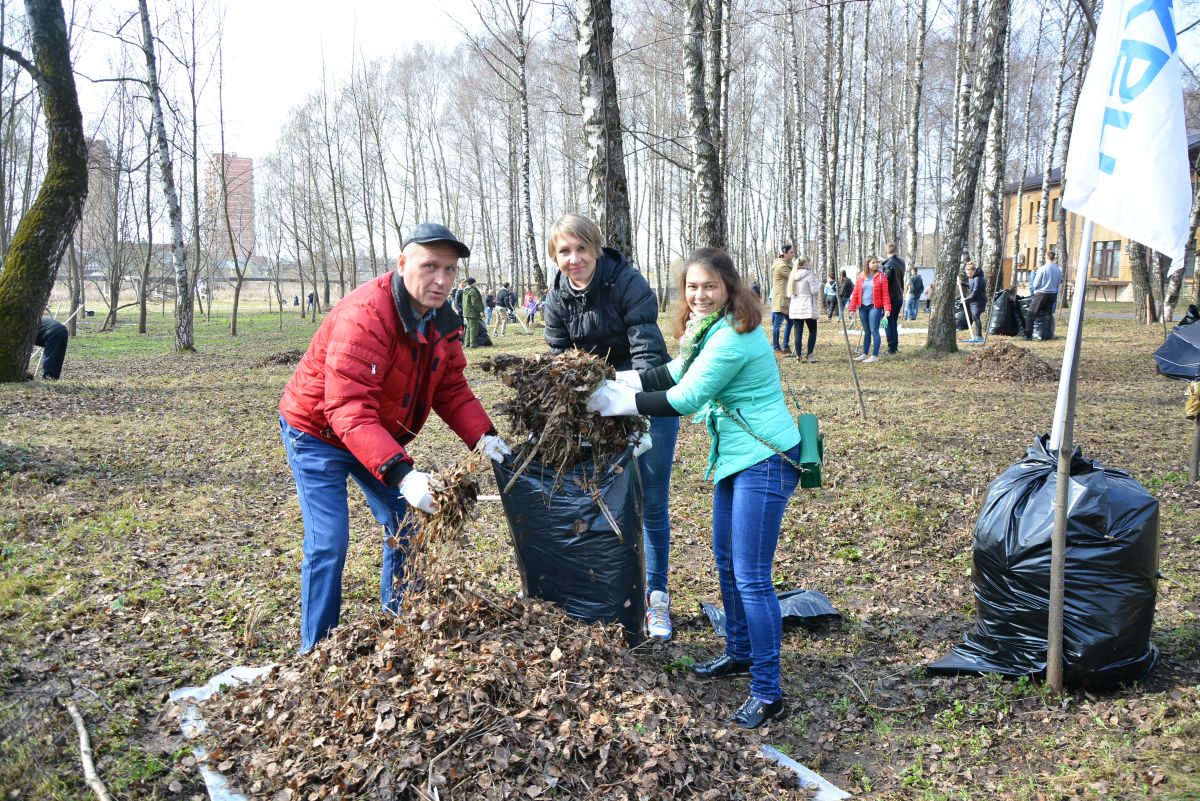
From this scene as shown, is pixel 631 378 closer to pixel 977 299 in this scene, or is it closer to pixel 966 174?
pixel 966 174

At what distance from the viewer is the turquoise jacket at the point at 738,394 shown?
9.48 feet

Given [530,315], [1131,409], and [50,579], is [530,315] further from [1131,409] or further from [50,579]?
[50,579]

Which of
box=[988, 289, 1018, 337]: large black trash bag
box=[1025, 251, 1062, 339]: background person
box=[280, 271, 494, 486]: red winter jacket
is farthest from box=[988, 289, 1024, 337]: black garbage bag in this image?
box=[280, 271, 494, 486]: red winter jacket

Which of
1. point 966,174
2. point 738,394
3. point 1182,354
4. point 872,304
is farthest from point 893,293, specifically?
point 738,394

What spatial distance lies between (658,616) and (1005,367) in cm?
826

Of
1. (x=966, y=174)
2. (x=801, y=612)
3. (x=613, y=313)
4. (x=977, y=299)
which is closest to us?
(x=613, y=313)

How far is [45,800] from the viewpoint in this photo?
2.35 meters

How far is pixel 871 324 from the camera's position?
12.3m

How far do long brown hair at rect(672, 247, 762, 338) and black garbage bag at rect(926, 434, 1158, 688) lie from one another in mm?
1351

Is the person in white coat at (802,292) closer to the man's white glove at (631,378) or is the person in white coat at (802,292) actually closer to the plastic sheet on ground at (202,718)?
the man's white glove at (631,378)

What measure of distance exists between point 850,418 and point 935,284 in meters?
5.36

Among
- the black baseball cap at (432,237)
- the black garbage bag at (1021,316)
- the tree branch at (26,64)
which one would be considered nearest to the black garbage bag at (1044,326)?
the black garbage bag at (1021,316)

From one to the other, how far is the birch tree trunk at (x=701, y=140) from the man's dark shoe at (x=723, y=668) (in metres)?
5.35

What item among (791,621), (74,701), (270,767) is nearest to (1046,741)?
(791,621)
